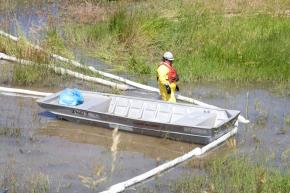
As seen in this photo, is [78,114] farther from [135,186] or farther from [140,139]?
[135,186]

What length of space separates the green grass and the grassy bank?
5.99 m

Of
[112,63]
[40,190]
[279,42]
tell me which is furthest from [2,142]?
[279,42]

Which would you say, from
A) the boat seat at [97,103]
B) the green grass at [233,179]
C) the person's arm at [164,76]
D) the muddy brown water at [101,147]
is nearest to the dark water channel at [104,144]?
the muddy brown water at [101,147]

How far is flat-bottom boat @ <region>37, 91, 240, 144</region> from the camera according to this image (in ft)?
37.1

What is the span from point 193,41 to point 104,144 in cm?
722

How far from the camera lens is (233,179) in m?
9.47

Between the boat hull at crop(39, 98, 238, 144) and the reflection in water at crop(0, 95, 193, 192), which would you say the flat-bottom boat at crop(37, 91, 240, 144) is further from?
the reflection in water at crop(0, 95, 193, 192)

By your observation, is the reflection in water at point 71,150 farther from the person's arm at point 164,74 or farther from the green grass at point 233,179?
the person's arm at point 164,74

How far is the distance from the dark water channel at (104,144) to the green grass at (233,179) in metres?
0.34

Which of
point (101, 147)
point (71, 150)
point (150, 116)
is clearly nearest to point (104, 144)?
point (101, 147)

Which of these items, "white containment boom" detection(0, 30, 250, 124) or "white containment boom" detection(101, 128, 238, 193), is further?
"white containment boom" detection(0, 30, 250, 124)

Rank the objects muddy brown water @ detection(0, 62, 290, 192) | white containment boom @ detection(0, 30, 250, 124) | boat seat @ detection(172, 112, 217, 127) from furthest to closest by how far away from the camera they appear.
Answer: white containment boom @ detection(0, 30, 250, 124), boat seat @ detection(172, 112, 217, 127), muddy brown water @ detection(0, 62, 290, 192)

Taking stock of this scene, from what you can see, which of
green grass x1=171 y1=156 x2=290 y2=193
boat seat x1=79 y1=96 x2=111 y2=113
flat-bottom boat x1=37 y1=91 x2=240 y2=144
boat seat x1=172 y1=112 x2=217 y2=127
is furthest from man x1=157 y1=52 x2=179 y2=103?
green grass x1=171 y1=156 x2=290 y2=193

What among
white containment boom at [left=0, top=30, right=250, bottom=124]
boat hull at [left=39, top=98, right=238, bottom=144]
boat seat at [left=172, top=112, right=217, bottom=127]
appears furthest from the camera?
white containment boom at [left=0, top=30, right=250, bottom=124]
